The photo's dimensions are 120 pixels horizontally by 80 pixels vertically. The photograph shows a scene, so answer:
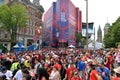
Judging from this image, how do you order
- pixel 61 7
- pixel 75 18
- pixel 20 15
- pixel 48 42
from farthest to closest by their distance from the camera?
pixel 75 18
pixel 48 42
pixel 61 7
pixel 20 15

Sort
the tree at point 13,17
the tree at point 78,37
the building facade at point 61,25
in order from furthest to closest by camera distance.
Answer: the tree at point 78,37 → the building facade at point 61,25 → the tree at point 13,17

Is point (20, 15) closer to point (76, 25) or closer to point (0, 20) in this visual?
point (0, 20)

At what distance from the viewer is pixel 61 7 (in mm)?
84625

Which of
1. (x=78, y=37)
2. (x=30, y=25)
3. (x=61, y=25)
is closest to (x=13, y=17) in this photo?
(x=30, y=25)

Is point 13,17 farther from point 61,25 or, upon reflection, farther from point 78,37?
point 78,37

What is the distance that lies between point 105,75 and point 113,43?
69.0 meters

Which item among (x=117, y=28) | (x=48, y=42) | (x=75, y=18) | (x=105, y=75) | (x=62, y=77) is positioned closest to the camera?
(x=105, y=75)

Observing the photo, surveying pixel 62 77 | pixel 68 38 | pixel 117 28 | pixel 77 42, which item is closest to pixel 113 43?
pixel 117 28

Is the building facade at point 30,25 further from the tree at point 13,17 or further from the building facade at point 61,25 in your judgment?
the tree at point 13,17

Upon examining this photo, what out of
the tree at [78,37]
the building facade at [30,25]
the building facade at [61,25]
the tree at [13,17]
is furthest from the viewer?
the tree at [78,37]

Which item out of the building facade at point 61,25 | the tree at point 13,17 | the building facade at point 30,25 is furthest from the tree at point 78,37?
the tree at point 13,17

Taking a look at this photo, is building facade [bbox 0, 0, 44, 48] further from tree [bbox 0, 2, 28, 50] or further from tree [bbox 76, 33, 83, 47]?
tree [bbox 76, 33, 83, 47]

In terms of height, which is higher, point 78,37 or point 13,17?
point 13,17

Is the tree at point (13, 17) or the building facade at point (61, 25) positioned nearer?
the tree at point (13, 17)
